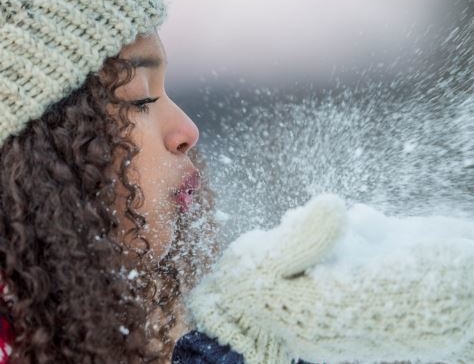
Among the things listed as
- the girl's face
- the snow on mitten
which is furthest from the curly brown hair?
the snow on mitten

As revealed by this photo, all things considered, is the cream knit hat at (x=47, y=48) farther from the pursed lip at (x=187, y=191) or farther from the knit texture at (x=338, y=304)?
the knit texture at (x=338, y=304)

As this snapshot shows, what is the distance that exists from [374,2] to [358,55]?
0.37 metres

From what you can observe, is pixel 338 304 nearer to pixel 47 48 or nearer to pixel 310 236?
pixel 310 236

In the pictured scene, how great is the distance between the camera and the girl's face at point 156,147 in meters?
0.99

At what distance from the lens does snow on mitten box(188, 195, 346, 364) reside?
84 centimetres

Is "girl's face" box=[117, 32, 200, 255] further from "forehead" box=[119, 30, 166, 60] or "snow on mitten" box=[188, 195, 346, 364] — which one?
"snow on mitten" box=[188, 195, 346, 364]

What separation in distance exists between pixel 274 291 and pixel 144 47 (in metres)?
0.46

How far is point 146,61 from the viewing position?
1039 mm

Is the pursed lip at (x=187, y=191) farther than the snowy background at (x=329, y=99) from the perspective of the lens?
No

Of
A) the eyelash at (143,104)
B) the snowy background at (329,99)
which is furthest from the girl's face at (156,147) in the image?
the snowy background at (329,99)

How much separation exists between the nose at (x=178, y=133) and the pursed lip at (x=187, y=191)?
0.16ft

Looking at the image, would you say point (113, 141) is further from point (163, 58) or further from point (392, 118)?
point (392, 118)

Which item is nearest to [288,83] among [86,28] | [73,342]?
[86,28]

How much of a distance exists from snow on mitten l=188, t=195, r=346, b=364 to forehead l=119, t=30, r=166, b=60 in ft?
1.18
